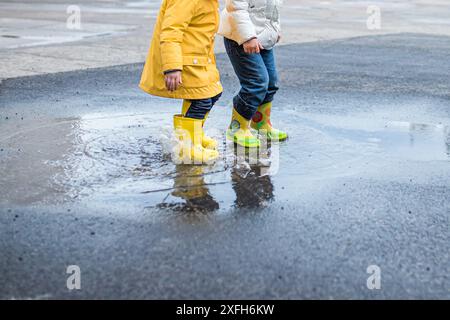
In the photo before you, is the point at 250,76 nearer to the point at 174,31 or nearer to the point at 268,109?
the point at 268,109

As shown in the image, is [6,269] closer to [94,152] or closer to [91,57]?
[94,152]

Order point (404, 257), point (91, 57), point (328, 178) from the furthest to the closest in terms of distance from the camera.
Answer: point (91, 57) < point (328, 178) < point (404, 257)

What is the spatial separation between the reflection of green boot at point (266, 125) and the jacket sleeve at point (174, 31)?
1206 mm

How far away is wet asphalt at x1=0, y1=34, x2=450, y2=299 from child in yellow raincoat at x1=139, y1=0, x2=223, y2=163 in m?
0.27

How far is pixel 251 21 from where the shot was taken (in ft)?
18.0

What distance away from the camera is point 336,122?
6590 millimetres

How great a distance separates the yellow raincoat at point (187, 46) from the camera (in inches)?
191

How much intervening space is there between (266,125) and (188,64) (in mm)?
1163

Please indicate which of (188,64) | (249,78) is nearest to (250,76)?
(249,78)

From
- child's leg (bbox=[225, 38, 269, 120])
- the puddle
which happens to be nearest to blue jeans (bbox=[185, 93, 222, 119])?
the puddle

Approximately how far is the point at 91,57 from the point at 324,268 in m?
7.38

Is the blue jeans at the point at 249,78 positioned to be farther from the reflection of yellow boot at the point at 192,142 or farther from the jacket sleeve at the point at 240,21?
the reflection of yellow boot at the point at 192,142

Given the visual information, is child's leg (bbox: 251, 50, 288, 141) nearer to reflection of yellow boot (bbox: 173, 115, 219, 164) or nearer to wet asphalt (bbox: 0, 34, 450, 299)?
wet asphalt (bbox: 0, 34, 450, 299)
